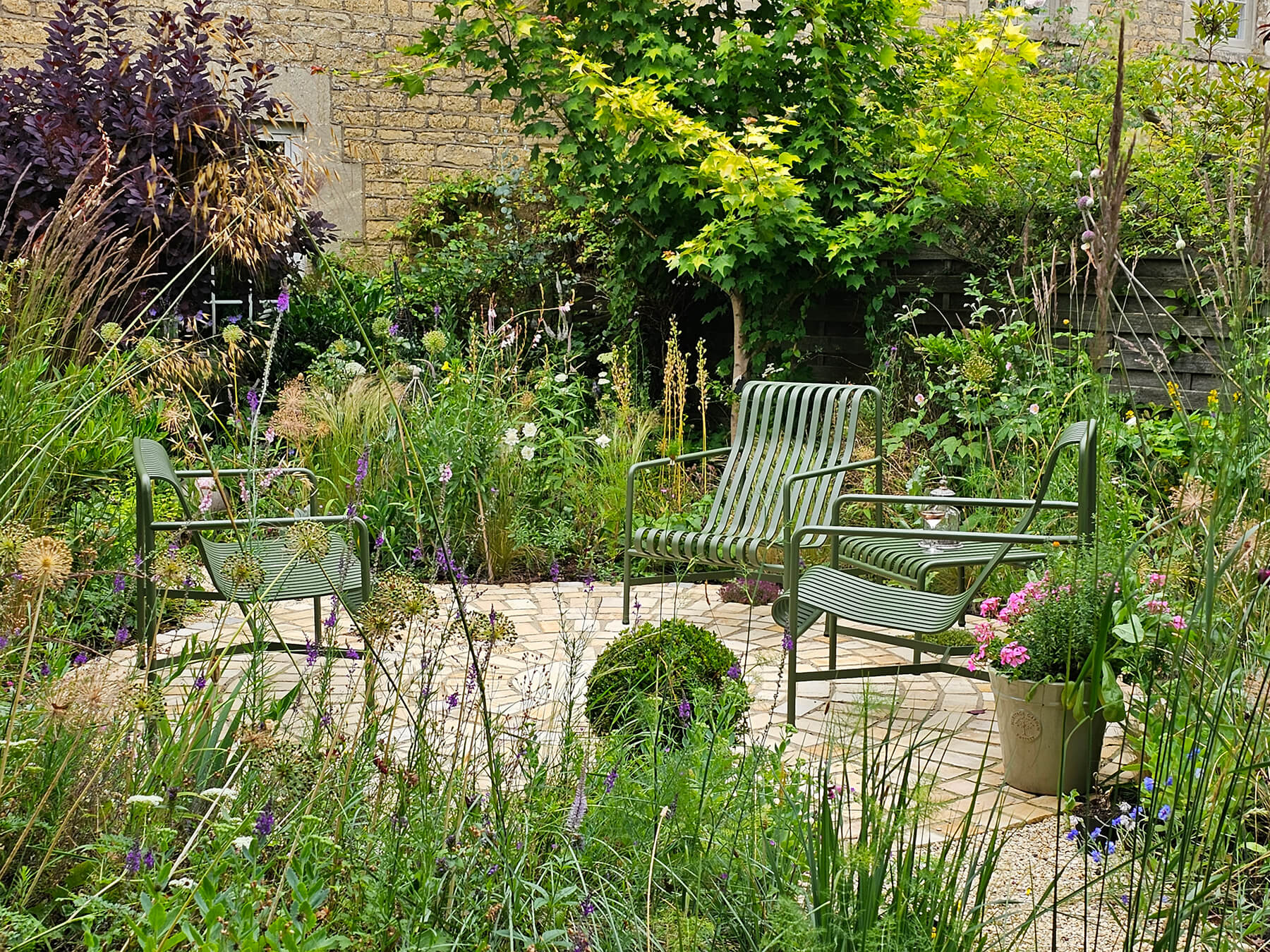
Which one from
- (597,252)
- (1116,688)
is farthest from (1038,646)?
(597,252)

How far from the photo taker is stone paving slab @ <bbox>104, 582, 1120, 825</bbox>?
8.59 feet

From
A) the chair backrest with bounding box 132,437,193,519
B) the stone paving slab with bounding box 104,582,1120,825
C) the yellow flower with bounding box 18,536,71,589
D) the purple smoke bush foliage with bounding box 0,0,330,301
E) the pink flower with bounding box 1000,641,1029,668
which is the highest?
the purple smoke bush foliage with bounding box 0,0,330,301

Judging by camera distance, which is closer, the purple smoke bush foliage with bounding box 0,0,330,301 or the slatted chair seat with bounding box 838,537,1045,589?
the slatted chair seat with bounding box 838,537,1045,589

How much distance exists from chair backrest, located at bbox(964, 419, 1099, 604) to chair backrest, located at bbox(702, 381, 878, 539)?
1.03 metres

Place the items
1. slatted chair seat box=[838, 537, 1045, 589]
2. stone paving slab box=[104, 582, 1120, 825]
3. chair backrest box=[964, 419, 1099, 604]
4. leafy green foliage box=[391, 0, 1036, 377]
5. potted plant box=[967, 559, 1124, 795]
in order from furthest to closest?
leafy green foliage box=[391, 0, 1036, 377] → slatted chair seat box=[838, 537, 1045, 589] → chair backrest box=[964, 419, 1099, 604] → potted plant box=[967, 559, 1124, 795] → stone paving slab box=[104, 582, 1120, 825]

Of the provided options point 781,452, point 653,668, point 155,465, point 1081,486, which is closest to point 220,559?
point 155,465

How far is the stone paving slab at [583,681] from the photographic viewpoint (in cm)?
262

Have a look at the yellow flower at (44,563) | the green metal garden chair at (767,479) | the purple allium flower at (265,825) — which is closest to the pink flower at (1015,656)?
the green metal garden chair at (767,479)

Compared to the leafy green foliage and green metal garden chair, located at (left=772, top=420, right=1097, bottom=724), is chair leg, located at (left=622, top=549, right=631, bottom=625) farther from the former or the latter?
the leafy green foliage

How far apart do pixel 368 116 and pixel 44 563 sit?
8357 millimetres

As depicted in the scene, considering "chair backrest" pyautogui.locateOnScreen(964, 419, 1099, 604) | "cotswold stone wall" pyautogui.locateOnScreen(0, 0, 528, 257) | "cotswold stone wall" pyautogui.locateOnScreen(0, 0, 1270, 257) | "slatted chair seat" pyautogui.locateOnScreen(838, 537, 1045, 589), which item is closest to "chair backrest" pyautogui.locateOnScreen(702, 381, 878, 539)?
"slatted chair seat" pyautogui.locateOnScreen(838, 537, 1045, 589)

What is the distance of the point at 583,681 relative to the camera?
13.4 feet

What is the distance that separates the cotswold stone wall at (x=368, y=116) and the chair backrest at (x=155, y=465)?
565 cm

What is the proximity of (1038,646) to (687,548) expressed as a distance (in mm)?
1759
